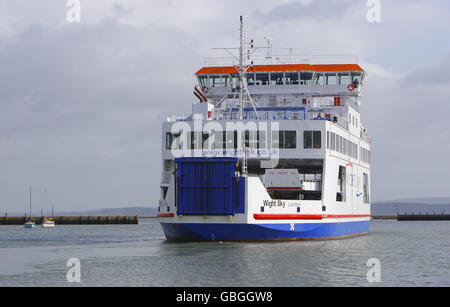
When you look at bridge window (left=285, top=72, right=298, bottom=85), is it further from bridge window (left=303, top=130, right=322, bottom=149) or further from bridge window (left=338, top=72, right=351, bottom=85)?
bridge window (left=303, top=130, right=322, bottom=149)

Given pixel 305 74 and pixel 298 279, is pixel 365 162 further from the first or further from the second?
pixel 298 279

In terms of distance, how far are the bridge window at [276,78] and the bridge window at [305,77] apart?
136 cm

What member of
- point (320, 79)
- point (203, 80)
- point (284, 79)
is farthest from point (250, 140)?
point (320, 79)

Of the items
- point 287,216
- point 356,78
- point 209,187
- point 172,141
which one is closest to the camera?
point 209,187

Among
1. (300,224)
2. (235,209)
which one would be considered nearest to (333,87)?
(300,224)

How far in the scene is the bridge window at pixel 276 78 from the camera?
1767 inches

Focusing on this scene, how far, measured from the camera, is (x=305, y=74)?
1764 inches

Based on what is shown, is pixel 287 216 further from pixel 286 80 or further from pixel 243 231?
pixel 286 80

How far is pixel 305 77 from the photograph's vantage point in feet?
147

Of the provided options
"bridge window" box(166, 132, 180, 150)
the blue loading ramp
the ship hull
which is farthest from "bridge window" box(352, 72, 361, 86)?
the blue loading ramp

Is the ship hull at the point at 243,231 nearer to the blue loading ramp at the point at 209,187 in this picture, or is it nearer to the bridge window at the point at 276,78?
the blue loading ramp at the point at 209,187

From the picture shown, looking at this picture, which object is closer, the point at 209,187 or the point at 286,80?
the point at 209,187

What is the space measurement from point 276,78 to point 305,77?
6.22 feet

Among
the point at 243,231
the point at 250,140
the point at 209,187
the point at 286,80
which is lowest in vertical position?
the point at 243,231
